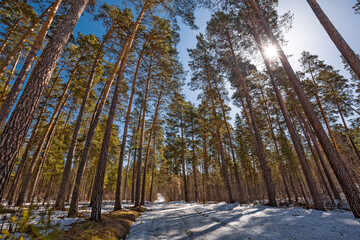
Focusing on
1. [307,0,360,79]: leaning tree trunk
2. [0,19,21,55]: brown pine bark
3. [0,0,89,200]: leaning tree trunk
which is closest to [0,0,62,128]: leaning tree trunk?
[0,0,89,200]: leaning tree trunk

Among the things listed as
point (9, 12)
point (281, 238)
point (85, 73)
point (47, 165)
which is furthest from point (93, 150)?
point (281, 238)

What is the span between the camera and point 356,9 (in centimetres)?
867

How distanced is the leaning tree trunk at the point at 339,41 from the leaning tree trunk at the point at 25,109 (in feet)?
30.7

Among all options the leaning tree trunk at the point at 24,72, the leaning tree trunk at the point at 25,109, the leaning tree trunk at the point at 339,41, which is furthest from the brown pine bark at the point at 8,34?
the leaning tree trunk at the point at 339,41

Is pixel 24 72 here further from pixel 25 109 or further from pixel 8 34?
pixel 8 34

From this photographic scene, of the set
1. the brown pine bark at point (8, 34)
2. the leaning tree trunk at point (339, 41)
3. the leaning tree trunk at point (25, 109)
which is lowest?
the leaning tree trunk at point (25, 109)

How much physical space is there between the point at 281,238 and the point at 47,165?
21005 millimetres

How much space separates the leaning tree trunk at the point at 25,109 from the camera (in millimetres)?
A: 2795

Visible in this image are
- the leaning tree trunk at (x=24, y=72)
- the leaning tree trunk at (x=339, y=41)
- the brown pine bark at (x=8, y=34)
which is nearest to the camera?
the leaning tree trunk at (x=339, y=41)

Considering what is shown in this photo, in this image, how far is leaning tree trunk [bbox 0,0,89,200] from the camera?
2795mm

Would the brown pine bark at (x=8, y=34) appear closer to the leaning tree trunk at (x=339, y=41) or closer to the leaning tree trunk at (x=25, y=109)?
the leaning tree trunk at (x=25, y=109)

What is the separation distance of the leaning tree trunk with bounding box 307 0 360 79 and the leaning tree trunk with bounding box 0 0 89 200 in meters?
9.36

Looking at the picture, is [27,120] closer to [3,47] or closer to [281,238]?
[281,238]

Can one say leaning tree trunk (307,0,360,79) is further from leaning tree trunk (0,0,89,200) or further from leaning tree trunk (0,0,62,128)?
leaning tree trunk (0,0,62,128)
